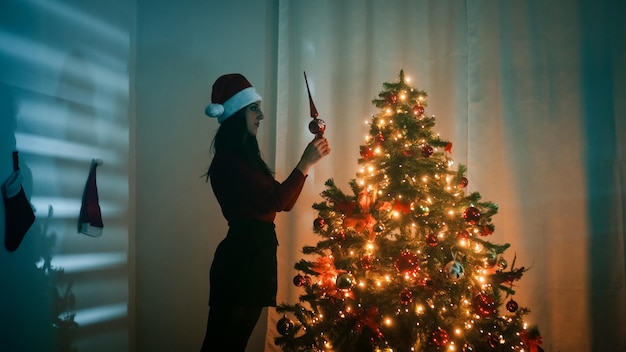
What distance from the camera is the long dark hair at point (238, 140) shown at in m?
1.84

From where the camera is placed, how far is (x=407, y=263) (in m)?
1.59

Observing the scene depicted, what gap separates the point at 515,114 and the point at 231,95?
5.63 feet

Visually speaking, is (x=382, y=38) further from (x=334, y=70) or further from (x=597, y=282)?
(x=597, y=282)

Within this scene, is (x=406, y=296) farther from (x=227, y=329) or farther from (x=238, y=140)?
(x=238, y=140)

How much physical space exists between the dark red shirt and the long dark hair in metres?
0.04

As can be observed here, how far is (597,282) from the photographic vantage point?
2.36 m

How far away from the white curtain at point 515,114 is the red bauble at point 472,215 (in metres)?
0.92

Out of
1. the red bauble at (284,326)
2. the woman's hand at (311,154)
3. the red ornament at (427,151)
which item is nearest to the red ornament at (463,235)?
the red ornament at (427,151)

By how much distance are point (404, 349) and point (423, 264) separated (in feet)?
1.14

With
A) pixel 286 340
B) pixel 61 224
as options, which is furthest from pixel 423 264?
pixel 61 224

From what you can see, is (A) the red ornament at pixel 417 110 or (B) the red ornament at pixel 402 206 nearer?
(B) the red ornament at pixel 402 206

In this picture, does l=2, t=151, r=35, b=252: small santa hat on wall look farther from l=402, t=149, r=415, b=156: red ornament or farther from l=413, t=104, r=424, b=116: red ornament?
l=413, t=104, r=424, b=116: red ornament

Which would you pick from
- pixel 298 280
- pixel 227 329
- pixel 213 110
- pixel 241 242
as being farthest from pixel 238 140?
pixel 227 329

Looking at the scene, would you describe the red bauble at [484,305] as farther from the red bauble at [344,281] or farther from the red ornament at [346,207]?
the red ornament at [346,207]
